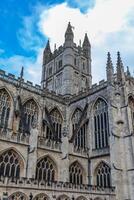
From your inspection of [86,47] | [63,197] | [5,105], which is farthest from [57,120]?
[86,47]

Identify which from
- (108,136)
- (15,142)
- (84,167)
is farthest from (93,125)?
(15,142)

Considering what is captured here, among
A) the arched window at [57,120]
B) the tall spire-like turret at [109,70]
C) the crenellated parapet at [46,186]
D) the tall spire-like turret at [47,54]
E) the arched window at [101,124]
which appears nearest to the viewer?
the crenellated parapet at [46,186]

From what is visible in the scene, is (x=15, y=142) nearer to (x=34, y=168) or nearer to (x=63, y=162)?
(x=34, y=168)

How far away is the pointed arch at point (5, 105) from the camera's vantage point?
2411cm

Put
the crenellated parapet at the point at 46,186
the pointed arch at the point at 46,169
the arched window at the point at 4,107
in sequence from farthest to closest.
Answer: the arched window at the point at 4,107 < the pointed arch at the point at 46,169 < the crenellated parapet at the point at 46,186

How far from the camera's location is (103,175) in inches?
943

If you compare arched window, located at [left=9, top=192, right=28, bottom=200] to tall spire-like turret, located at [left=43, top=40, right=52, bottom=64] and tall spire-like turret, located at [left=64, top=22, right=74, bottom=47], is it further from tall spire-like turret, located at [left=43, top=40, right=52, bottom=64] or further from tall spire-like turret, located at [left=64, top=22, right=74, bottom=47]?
tall spire-like turret, located at [left=43, top=40, right=52, bottom=64]

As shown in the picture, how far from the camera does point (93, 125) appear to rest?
2742cm

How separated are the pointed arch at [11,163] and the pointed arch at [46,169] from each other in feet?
6.57

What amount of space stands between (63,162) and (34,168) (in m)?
3.62

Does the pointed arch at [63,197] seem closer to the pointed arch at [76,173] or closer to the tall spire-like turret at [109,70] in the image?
the pointed arch at [76,173]

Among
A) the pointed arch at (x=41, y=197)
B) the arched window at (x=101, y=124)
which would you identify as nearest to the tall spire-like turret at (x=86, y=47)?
the arched window at (x=101, y=124)

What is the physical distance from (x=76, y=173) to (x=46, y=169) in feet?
13.4

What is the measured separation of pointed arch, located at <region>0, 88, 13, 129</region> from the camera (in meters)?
24.1
